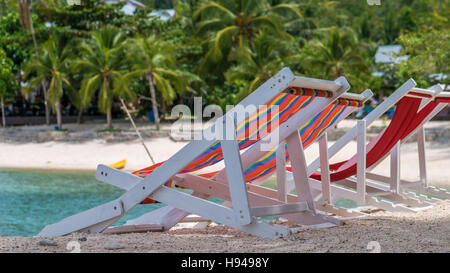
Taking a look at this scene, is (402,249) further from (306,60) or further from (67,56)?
(67,56)

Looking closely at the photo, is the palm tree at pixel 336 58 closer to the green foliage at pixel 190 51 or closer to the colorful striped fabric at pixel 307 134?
the green foliage at pixel 190 51

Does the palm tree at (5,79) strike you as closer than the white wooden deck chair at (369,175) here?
No

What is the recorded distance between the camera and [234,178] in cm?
425

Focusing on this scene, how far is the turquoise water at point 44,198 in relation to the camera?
9.53 meters

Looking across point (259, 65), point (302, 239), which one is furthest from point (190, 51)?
point (302, 239)

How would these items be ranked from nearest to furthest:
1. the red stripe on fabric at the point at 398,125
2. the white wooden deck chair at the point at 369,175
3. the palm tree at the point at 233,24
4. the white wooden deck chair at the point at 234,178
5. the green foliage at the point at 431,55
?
the white wooden deck chair at the point at 234,178 < the white wooden deck chair at the point at 369,175 < the red stripe on fabric at the point at 398,125 < the green foliage at the point at 431,55 < the palm tree at the point at 233,24

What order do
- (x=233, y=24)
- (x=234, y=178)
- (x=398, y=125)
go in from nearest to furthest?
(x=234, y=178) → (x=398, y=125) → (x=233, y=24)

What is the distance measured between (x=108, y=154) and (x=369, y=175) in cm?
1422

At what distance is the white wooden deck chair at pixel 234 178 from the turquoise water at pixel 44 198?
379 cm

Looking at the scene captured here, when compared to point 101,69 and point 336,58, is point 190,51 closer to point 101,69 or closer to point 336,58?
point 101,69

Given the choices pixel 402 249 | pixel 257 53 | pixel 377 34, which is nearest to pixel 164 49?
pixel 257 53

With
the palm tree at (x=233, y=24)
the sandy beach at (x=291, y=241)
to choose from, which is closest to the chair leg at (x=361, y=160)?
the sandy beach at (x=291, y=241)

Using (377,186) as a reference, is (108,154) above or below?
below

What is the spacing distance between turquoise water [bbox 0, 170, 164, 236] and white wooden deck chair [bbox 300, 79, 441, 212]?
379 centimetres
